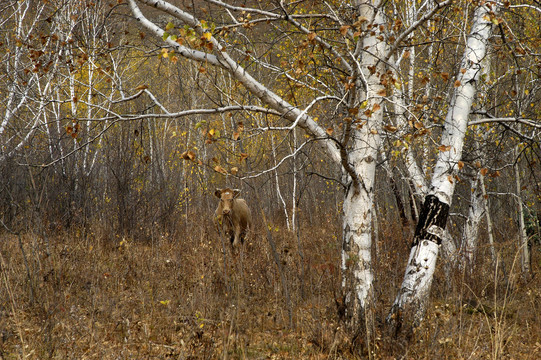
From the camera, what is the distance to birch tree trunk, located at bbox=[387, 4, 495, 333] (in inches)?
159

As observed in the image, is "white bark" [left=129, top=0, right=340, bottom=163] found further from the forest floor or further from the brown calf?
the brown calf

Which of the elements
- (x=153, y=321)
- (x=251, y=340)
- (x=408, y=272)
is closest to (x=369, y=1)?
(x=408, y=272)

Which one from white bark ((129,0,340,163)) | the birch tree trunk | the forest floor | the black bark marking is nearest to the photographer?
white bark ((129,0,340,163))

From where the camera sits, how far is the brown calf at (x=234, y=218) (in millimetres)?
8273

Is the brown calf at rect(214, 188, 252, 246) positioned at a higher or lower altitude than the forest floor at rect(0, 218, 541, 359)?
higher

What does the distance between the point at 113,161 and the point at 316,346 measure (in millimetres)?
6194

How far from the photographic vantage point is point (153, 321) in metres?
4.72

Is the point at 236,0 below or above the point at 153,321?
above

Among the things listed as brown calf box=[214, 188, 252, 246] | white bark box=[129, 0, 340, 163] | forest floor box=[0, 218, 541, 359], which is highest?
white bark box=[129, 0, 340, 163]

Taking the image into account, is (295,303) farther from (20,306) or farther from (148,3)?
(148,3)

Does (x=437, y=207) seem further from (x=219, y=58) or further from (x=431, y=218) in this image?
(x=219, y=58)

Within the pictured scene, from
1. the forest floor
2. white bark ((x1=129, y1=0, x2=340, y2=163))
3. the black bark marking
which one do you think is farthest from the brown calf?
the black bark marking

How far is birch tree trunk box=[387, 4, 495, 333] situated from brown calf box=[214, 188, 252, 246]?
4134mm

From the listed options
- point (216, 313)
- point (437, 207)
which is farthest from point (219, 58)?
point (216, 313)
